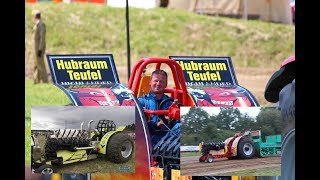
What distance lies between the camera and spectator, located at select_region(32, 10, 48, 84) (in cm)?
1302

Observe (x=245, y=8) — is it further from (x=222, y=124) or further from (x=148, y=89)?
(x=222, y=124)

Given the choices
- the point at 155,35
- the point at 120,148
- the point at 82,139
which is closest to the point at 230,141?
the point at 120,148

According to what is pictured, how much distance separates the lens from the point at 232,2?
17.7 m

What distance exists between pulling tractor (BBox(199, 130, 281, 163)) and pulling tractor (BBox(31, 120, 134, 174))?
50cm

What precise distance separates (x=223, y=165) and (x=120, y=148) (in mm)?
682

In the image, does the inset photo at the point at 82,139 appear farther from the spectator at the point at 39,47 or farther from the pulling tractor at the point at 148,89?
the spectator at the point at 39,47

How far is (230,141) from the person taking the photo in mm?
5754

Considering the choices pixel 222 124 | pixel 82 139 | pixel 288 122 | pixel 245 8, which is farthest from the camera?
pixel 245 8

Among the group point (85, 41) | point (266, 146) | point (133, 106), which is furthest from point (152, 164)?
point (85, 41)

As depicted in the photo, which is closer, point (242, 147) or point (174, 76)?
point (242, 147)

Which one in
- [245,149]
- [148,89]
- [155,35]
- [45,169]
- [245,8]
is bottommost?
[45,169]

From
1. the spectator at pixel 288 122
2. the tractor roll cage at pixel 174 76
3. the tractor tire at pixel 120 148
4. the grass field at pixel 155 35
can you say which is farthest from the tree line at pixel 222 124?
the grass field at pixel 155 35

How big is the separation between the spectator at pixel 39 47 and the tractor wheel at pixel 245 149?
7.54 meters
